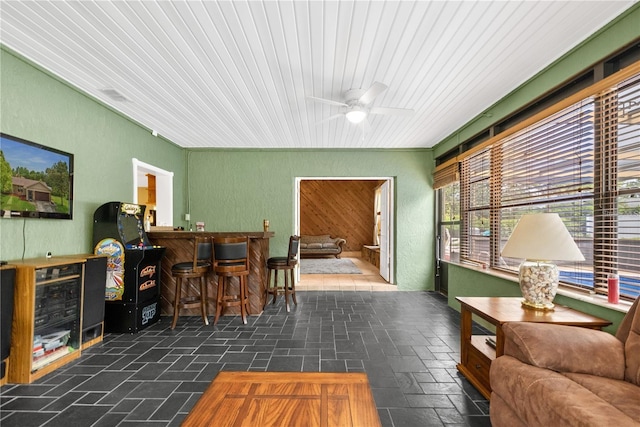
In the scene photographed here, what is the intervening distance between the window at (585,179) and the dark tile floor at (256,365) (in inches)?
52.6

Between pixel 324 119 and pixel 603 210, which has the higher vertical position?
pixel 324 119

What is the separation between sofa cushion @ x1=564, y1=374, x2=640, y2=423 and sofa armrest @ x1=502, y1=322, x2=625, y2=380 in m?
0.05

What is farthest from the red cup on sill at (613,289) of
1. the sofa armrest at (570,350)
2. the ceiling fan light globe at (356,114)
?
the ceiling fan light globe at (356,114)

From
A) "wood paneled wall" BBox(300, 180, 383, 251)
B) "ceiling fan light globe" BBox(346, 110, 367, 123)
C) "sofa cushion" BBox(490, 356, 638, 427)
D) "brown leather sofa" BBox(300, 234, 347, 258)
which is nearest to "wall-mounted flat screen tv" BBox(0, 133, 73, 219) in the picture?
"ceiling fan light globe" BBox(346, 110, 367, 123)

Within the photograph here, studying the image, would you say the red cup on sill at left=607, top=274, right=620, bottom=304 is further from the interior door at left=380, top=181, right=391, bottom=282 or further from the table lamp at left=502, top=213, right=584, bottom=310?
the interior door at left=380, top=181, right=391, bottom=282

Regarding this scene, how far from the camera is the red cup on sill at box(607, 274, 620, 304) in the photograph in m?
1.93

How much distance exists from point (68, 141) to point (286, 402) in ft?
11.1

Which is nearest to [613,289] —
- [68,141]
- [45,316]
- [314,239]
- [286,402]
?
[286,402]

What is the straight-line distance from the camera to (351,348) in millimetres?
2904

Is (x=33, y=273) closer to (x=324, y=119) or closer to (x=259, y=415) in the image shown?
(x=259, y=415)

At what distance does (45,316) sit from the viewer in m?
2.44

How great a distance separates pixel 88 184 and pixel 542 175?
4.79 metres

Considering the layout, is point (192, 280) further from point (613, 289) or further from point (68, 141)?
point (613, 289)

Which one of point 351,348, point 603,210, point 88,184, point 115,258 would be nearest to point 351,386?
point 351,348
